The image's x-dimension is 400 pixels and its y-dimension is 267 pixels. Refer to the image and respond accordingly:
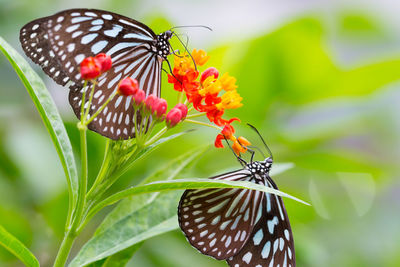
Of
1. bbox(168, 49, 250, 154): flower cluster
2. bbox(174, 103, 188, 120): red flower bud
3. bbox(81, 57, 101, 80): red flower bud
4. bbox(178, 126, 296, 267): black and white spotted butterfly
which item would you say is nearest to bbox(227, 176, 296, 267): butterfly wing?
bbox(178, 126, 296, 267): black and white spotted butterfly

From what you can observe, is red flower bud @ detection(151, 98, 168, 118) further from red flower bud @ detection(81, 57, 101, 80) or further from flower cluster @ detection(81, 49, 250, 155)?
red flower bud @ detection(81, 57, 101, 80)

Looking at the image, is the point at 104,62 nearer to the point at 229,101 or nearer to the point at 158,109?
the point at 158,109

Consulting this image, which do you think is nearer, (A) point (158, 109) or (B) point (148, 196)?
(A) point (158, 109)

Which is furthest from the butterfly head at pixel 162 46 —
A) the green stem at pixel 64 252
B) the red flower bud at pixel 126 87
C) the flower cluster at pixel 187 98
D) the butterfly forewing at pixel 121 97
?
the green stem at pixel 64 252

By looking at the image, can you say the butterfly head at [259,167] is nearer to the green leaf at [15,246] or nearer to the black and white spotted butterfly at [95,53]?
the black and white spotted butterfly at [95,53]

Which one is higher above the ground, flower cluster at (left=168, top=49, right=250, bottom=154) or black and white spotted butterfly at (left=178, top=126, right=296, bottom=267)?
flower cluster at (left=168, top=49, right=250, bottom=154)

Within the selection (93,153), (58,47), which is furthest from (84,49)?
(93,153)

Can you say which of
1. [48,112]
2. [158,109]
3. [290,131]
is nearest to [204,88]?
[158,109]
